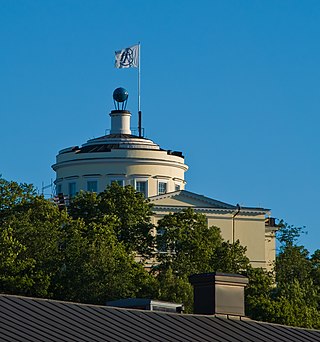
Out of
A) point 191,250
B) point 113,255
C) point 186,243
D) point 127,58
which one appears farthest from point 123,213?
point 127,58

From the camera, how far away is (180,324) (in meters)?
50.0

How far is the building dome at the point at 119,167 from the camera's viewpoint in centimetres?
15338

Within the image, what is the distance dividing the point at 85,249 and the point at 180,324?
59.5 metres

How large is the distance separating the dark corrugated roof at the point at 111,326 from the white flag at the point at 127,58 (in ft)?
358

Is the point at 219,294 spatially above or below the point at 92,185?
below

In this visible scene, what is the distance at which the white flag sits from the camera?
528 feet

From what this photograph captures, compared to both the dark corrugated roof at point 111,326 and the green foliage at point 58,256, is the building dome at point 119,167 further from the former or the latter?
the dark corrugated roof at point 111,326

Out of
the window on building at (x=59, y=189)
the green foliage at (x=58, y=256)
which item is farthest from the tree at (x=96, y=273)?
the window on building at (x=59, y=189)

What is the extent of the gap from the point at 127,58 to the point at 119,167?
12.7 m

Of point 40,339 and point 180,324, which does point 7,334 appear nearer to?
point 40,339

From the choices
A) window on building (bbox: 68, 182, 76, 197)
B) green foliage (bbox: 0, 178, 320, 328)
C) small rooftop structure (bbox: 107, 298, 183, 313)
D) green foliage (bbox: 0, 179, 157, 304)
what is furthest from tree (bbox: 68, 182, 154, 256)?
small rooftop structure (bbox: 107, 298, 183, 313)

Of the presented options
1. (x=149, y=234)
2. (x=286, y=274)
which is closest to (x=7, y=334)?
(x=149, y=234)

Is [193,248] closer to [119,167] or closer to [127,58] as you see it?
[119,167]

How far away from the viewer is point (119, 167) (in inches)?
6053
